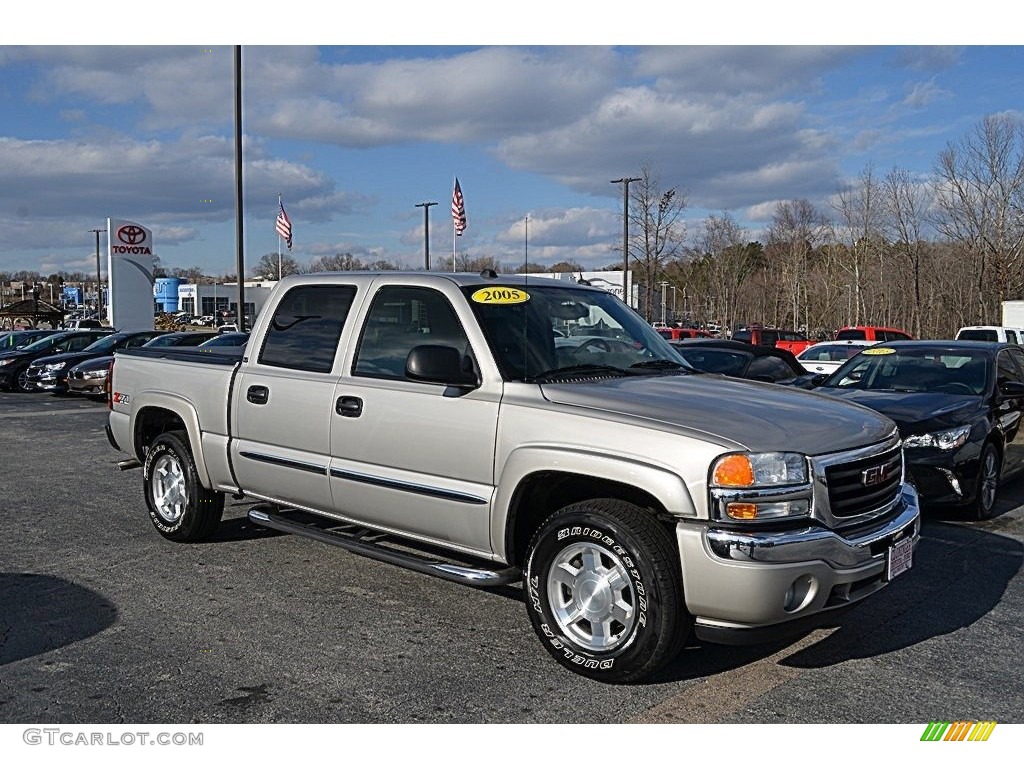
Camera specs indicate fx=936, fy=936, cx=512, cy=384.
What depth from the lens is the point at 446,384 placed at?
15.7 feet

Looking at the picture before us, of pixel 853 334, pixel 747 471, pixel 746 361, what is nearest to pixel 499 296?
pixel 747 471

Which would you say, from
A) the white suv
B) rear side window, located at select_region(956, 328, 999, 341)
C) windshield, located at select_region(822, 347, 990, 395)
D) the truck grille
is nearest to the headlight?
the truck grille

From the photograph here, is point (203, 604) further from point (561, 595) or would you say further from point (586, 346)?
point (586, 346)

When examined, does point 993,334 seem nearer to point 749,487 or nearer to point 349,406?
point 349,406

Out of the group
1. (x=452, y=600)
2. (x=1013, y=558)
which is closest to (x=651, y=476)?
(x=452, y=600)

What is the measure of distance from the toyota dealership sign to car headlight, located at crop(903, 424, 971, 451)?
31.5 meters

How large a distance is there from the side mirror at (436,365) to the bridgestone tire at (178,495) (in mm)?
2520

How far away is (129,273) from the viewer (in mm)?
34812

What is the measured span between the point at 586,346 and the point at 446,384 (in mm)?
884

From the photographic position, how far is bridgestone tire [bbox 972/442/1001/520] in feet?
25.2

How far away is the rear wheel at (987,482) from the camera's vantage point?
7.68 meters

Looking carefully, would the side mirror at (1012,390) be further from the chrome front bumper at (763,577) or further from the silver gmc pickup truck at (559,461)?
the chrome front bumper at (763,577)
